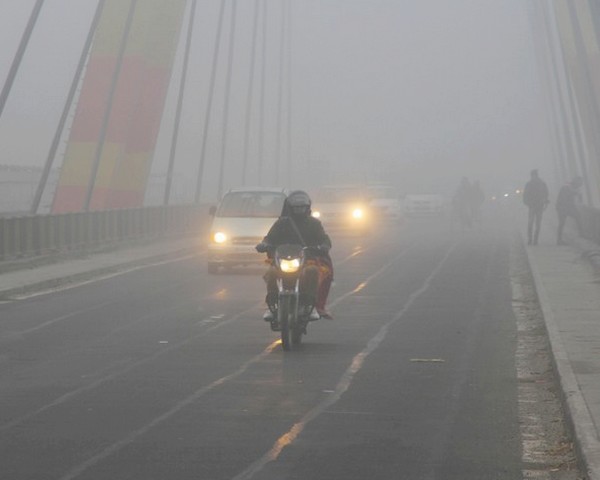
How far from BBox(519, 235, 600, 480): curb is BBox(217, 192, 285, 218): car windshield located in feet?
50.6

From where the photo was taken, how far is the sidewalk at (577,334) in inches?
394

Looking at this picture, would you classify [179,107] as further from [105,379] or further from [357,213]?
[105,379]

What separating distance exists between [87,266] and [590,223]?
12799 millimetres

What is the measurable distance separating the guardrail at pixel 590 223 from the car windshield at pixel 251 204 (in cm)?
725

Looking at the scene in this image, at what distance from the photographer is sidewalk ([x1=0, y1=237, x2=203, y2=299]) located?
25.8 meters

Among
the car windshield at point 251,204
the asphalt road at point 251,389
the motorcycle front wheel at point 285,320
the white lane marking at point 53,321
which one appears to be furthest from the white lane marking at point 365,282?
the motorcycle front wheel at point 285,320

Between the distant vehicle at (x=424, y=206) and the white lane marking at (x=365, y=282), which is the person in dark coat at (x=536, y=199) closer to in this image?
the white lane marking at (x=365, y=282)

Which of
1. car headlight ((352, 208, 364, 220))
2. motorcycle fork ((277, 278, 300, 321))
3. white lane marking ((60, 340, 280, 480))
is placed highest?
car headlight ((352, 208, 364, 220))

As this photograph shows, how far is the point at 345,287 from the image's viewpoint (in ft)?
85.3

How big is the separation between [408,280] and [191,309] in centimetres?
741

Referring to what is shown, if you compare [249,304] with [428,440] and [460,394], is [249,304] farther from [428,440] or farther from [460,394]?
[428,440]

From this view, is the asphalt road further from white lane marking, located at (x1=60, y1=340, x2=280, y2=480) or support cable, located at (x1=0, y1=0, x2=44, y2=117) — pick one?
support cable, located at (x1=0, y1=0, x2=44, y2=117)

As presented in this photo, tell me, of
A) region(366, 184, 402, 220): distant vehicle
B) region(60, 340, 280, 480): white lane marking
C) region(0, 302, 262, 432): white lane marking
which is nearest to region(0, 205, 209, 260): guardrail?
region(0, 302, 262, 432): white lane marking

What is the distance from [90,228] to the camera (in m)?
37.4
